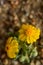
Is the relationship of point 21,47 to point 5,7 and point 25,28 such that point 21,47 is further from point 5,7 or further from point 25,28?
point 5,7

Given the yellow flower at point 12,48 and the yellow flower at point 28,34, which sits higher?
the yellow flower at point 28,34

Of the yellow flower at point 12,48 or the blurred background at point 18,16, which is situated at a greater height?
the blurred background at point 18,16

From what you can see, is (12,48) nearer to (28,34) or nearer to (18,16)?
(28,34)

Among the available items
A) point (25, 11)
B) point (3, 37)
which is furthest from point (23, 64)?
point (25, 11)

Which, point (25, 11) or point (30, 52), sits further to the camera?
point (25, 11)

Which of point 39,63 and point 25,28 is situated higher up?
point 25,28
